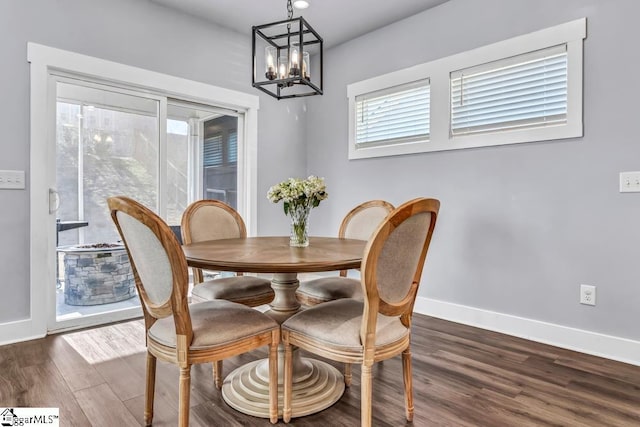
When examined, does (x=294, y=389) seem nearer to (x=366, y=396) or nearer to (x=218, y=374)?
(x=218, y=374)

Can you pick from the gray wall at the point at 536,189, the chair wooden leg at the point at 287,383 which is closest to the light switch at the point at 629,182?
the gray wall at the point at 536,189

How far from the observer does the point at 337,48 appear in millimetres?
3990

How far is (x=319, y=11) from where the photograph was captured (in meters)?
3.27

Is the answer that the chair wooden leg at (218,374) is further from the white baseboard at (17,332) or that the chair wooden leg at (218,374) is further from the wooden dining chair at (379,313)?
the white baseboard at (17,332)

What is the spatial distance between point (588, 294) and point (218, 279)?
242 cm

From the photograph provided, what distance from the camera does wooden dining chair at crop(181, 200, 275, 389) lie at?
2.14 metres

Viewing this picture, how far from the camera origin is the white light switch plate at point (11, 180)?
2.46 m

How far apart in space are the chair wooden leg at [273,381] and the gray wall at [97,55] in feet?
6.86

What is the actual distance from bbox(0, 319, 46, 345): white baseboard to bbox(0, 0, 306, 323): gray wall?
4cm

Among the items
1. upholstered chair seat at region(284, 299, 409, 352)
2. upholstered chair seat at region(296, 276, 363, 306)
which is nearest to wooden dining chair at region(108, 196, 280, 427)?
upholstered chair seat at region(284, 299, 409, 352)

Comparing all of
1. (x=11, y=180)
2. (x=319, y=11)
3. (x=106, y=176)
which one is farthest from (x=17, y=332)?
(x=319, y=11)

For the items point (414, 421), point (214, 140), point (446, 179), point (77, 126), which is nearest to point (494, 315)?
point (446, 179)

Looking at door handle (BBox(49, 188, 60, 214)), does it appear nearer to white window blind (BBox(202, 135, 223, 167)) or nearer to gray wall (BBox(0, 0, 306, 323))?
gray wall (BBox(0, 0, 306, 323))

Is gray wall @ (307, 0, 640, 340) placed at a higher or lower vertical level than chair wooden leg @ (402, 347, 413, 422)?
higher
